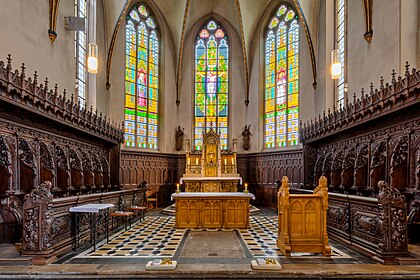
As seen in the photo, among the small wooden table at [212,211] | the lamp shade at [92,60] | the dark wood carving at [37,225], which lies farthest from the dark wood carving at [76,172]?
the dark wood carving at [37,225]

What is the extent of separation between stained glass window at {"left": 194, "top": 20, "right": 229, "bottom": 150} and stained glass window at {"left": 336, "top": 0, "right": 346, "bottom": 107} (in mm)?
7291

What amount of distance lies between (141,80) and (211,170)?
21.1ft

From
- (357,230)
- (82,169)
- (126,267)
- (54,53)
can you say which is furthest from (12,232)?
(357,230)

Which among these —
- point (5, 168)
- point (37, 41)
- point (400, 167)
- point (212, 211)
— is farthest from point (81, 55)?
point (400, 167)

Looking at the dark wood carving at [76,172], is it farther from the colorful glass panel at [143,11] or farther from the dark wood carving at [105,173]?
the colorful glass panel at [143,11]

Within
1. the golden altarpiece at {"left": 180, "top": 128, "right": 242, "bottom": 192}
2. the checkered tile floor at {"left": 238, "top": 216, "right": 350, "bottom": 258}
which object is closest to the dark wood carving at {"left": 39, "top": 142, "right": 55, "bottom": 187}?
the checkered tile floor at {"left": 238, "top": 216, "right": 350, "bottom": 258}

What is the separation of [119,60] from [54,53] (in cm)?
627

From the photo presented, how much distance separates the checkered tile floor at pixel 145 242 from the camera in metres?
7.31

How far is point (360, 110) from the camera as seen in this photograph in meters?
9.69

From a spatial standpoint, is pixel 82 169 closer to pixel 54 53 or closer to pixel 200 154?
pixel 54 53

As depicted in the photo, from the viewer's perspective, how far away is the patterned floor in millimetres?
7223

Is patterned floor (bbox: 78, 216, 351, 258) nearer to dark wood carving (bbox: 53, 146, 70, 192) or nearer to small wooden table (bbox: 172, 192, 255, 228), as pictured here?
small wooden table (bbox: 172, 192, 255, 228)

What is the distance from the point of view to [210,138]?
1670 cm

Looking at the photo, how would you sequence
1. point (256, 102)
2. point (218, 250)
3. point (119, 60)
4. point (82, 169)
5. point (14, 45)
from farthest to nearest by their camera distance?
point (256, 102) < point (119, 60) < point (82, 169) < point (14, 45) < point (218, 250)
